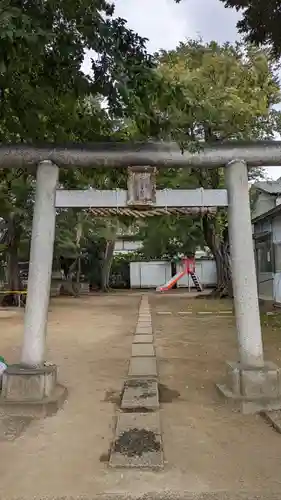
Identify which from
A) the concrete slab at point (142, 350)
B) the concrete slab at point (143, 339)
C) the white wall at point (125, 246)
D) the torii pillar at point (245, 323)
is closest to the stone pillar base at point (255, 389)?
the torii pillar at point (245, 323)

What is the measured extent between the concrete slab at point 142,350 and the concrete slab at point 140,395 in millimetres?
2030

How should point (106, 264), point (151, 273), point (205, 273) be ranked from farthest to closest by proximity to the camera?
point (151, 273) < point (205, 273) < point (106, 264)

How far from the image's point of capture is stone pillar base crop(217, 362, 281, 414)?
17.2 ft

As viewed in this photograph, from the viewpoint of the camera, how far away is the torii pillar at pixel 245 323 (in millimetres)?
5332

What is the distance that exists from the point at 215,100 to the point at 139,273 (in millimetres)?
25574

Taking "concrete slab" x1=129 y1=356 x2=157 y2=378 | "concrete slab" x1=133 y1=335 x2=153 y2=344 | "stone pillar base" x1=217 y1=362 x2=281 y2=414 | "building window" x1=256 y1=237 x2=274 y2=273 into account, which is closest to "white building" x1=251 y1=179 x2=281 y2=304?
"building window" x1=256 y1=237 x2=274 y2=273

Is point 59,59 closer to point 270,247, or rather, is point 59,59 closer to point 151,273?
point 270,247

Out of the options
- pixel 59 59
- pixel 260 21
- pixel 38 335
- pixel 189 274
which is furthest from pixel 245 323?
pixel 189 274

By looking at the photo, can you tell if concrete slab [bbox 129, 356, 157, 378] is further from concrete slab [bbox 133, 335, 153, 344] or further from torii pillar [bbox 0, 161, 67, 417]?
concrete slab [bbox 133, 335, 153, 344]

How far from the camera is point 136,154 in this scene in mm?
5695

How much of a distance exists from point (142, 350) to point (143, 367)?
4.95 ft

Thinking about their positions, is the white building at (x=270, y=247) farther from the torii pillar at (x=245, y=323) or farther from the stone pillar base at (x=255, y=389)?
the stone pillar base at (x=255, y=389)

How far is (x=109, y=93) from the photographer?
4.68m

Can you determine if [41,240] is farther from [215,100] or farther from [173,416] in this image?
[215,100]
